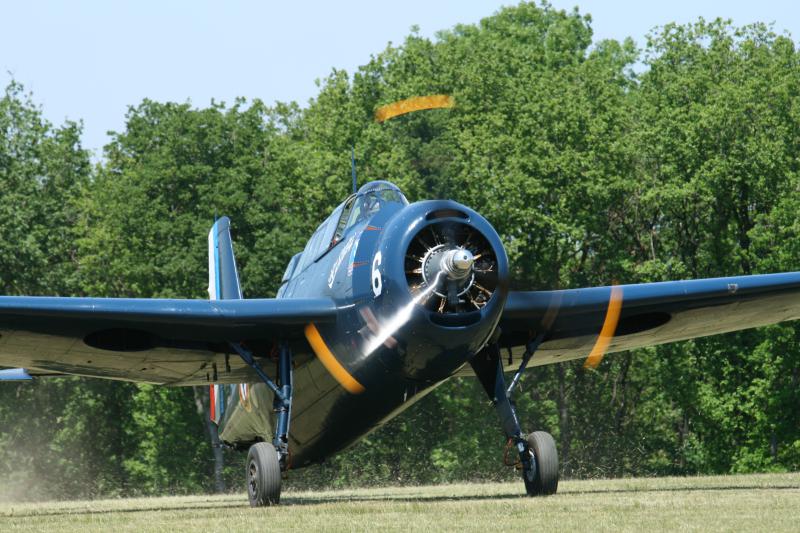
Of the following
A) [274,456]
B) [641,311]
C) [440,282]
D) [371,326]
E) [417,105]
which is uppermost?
[417,105]

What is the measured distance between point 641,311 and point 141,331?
6.42 meters

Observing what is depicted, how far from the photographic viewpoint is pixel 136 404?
51094 millimetres

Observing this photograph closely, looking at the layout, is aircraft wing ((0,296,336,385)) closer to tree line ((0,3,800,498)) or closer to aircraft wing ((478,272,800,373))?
aircraft wing ((478,272,800,373))

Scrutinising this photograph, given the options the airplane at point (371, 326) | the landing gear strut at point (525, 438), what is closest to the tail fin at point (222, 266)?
the airplane at point (371, 326)

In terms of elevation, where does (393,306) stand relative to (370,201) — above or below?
below

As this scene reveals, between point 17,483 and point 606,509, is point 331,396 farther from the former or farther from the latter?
point 17,483

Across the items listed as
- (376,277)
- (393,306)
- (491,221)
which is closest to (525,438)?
(393,306)

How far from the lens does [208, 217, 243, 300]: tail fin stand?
21.8 metres

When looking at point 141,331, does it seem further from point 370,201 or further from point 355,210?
point 370,201

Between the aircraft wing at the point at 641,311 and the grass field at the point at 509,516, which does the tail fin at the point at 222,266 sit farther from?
the grass field at the point at 509,516

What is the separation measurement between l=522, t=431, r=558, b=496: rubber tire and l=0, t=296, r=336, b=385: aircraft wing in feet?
9.37

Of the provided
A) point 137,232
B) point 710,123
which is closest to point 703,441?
point 710,123

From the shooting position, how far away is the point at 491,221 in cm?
4119

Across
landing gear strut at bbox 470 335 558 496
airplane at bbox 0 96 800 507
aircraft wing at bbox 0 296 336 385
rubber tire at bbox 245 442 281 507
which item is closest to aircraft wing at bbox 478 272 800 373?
airplane at bbox 0 96 800 507
